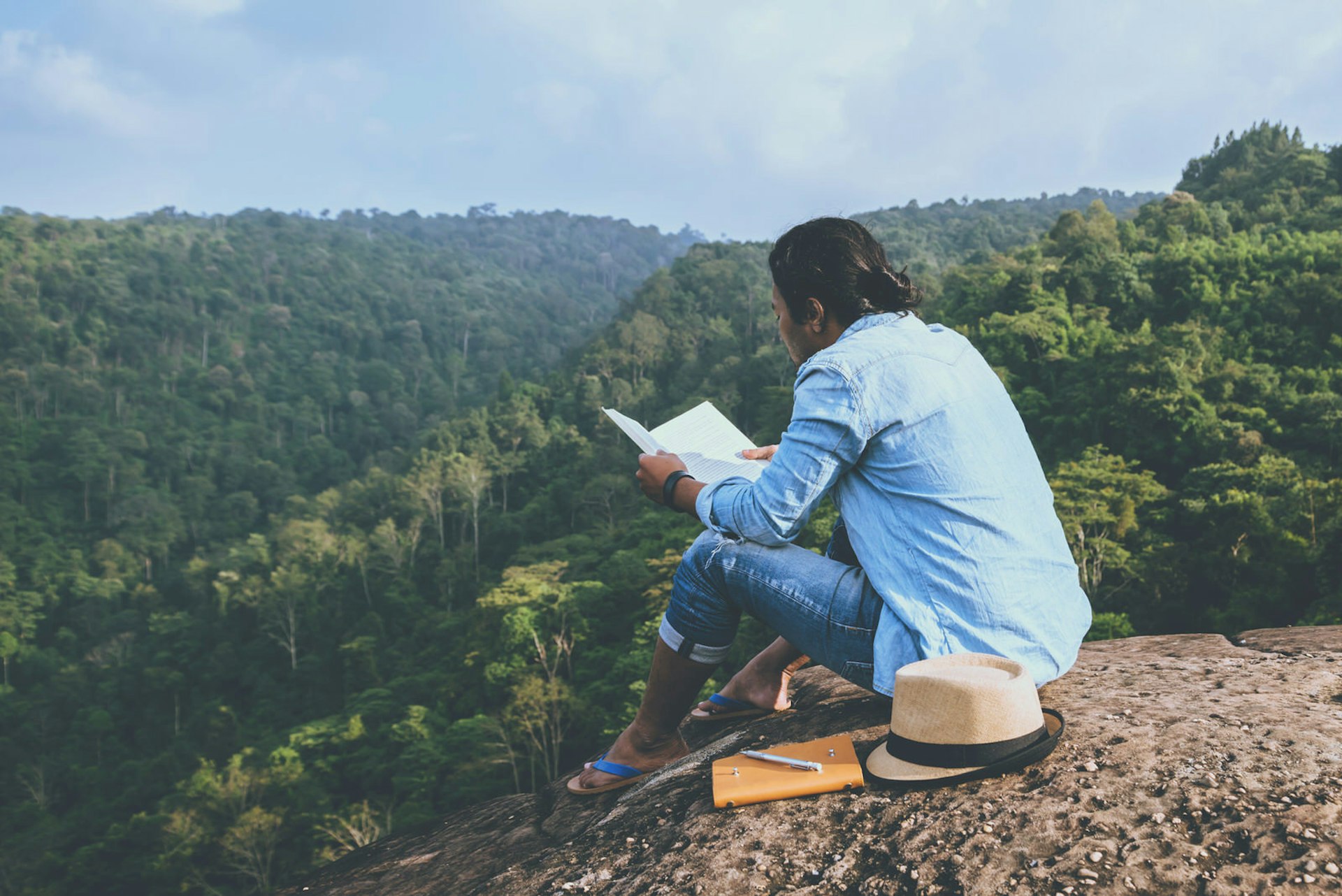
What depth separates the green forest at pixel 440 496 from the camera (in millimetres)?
19297

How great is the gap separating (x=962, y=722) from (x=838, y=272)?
1091mm

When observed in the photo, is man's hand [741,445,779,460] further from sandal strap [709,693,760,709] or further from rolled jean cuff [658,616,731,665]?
sandal strap [709,693,760,709]

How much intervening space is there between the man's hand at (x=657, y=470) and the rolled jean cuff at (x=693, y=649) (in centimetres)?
36

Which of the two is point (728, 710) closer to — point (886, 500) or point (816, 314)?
point (886, 500)

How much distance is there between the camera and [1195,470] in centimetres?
1809

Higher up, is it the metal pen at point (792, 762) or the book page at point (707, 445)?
the book page at point (707, 445)

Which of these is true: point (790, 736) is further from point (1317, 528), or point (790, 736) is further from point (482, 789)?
point (482, 789)

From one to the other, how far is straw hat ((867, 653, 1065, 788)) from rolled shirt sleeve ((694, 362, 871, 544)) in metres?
0.44

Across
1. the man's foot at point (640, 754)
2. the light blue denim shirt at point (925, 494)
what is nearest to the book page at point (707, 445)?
the light blue denim shirt at point (925, 494)

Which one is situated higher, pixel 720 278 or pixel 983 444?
pixel 720 278

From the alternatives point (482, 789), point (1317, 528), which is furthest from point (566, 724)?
point (1317, 528)

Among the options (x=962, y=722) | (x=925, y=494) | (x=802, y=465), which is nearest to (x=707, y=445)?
(x=802, y=465)

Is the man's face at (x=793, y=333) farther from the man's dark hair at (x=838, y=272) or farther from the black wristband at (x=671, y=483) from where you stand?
the black wristband at (x=671, y=483)

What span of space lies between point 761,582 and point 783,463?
393 mm
